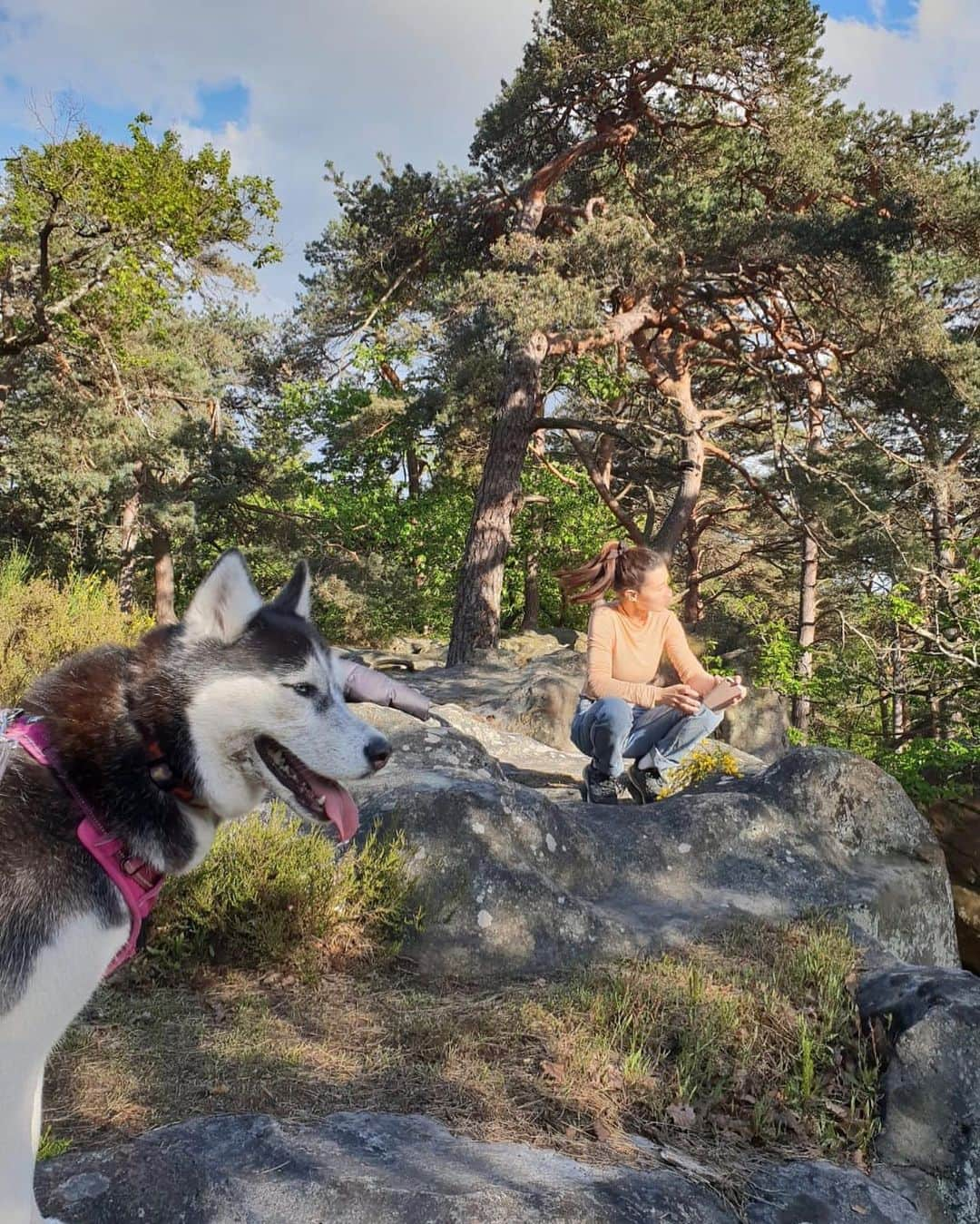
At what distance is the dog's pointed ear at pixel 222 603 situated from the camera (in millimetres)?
2363

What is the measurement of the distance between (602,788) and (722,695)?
122cm

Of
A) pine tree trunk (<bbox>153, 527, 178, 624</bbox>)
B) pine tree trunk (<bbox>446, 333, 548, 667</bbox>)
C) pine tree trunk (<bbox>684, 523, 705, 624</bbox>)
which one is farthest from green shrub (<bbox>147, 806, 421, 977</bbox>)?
pine tree trunk (<bbox>684, 523, 705, 624</bbox>)

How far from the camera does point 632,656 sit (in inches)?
253

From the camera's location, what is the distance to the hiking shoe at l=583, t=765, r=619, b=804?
21.5ft

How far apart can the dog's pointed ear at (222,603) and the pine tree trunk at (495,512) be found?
1232 centimetres

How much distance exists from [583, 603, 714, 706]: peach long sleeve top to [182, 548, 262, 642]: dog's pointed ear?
4.19 metres

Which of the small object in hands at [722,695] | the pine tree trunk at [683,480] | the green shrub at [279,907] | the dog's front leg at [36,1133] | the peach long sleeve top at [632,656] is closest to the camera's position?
the dog's front leg at [36,1133]

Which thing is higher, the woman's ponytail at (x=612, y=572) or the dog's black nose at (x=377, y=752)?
the woman's ponytail at (x=612, y=572)

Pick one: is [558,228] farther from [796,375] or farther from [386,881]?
[386,881]

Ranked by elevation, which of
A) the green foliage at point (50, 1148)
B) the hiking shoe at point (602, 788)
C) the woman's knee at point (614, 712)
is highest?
the woman's knee at point (614, 712)

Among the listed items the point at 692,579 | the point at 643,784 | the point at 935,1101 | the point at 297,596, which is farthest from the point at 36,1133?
the point at 692,579

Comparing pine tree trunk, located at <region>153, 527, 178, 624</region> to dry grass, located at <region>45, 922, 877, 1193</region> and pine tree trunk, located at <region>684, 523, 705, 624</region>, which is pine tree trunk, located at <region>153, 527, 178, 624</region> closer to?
pine tree trunk, located at <region>684, 523, 705, 624</region>

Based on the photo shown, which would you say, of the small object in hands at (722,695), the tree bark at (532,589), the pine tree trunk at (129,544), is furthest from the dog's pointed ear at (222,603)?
the tree bark at (532,589)

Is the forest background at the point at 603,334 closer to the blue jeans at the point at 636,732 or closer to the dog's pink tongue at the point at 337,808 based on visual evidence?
the blue jeans at the point at 636,732
